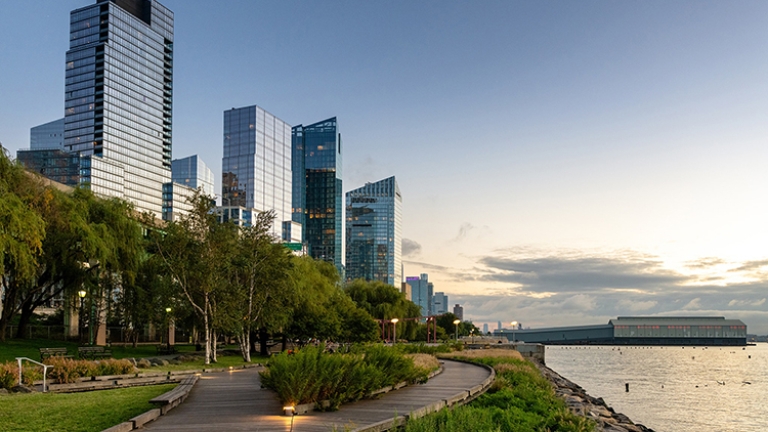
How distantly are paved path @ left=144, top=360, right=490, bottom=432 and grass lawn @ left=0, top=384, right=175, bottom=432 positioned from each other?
1055mm

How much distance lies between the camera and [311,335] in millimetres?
46844

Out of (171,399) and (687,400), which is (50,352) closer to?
(171,399)

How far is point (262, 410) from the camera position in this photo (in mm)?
14828

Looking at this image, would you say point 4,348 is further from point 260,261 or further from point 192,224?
point 260,261

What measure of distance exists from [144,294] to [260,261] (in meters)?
10.0

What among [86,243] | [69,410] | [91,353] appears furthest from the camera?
[86,243]

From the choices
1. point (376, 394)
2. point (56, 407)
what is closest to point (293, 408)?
point (376, 394)

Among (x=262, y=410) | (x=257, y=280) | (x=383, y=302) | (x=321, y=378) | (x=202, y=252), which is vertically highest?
(x=202, y=252)

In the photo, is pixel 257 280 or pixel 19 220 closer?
pixel 19 220

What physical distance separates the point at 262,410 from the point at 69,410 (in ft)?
13.9

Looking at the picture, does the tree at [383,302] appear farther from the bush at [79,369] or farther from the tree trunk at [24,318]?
the bush at [79,369]

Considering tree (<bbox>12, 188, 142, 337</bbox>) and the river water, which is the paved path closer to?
tree (<bbox>12, 188, 142, 337</bbox>)

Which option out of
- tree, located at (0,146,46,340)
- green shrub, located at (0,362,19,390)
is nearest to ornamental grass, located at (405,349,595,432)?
green shrub, located at (0,362,19,390)

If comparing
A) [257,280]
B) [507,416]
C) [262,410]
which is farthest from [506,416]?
[257,280]
